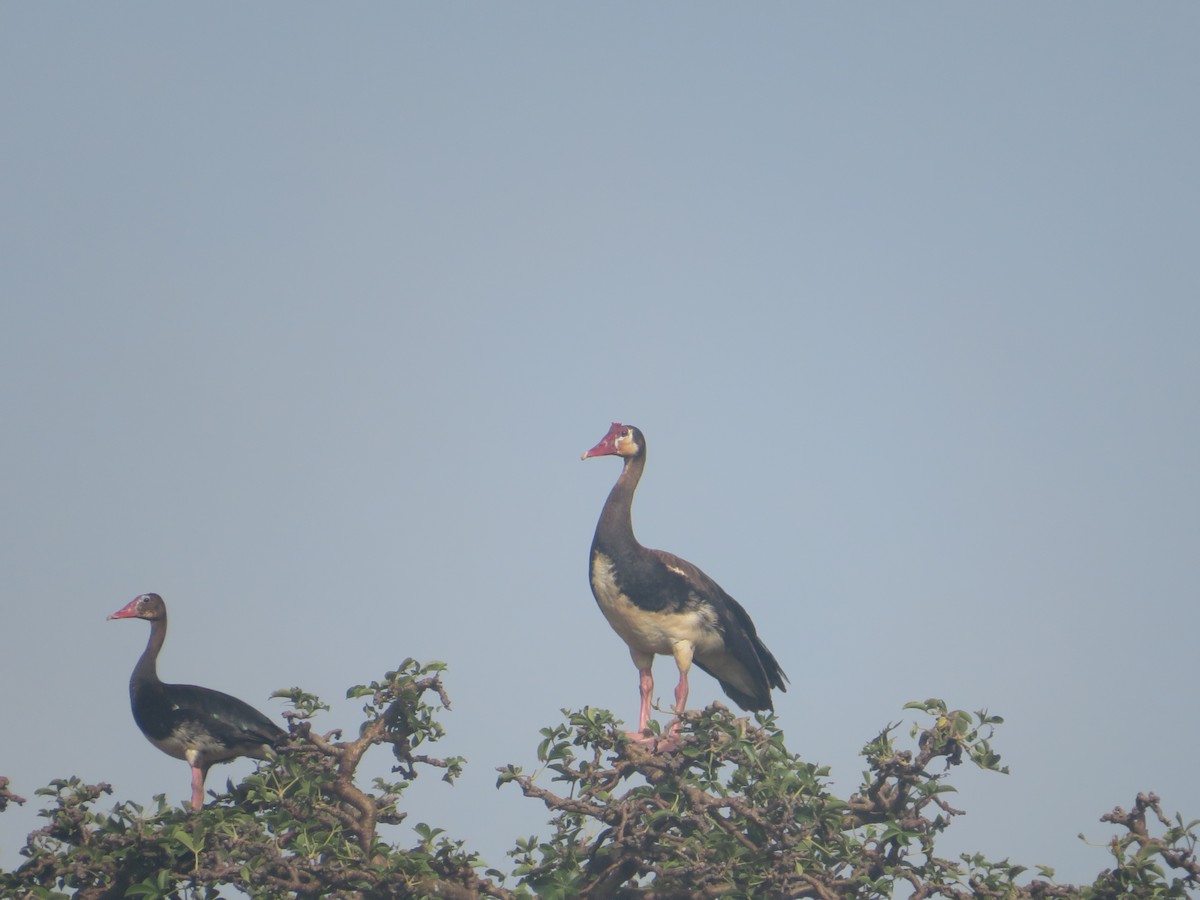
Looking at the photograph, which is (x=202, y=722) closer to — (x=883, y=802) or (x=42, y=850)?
(x=42, y=850)

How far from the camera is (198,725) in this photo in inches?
436

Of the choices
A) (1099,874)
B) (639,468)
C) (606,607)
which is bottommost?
(1099,874)

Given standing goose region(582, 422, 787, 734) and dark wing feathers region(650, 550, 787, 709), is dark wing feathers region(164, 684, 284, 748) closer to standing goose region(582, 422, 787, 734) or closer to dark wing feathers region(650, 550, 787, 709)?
standing goose region(582, 422, 787, 734)

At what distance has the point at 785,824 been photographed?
25.1 ft

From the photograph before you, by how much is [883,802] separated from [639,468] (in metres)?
4.61

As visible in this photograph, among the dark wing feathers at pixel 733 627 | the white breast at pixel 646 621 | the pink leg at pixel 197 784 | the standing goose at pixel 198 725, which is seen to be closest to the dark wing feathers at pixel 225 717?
the standing goose at pixel 198 725

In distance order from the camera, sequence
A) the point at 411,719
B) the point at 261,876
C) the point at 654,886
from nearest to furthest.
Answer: the point at 261,876 → the point at 654,886 → the point at 411,719

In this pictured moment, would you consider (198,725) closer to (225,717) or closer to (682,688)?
(225,717)

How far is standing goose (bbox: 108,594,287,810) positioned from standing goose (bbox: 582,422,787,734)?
2.65 m

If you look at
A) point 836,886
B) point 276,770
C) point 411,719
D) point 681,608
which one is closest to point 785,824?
point 836,886

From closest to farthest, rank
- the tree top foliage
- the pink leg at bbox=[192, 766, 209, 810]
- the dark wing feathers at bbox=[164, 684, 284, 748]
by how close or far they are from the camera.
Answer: the tree top foliage → the dark wing feathers at bbox=[164, 684, 284, 748] → the pink leg at bbox=[192, 766, 209, 810]

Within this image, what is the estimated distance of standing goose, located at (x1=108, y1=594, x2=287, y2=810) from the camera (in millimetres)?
10906

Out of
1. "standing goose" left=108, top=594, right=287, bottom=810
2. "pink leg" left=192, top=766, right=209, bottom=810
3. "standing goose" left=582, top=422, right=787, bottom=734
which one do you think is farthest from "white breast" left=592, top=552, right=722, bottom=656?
"pink leg" left=192, top=766, right=209, bottom=810

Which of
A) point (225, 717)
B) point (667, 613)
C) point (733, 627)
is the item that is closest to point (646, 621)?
point (667, 613)
